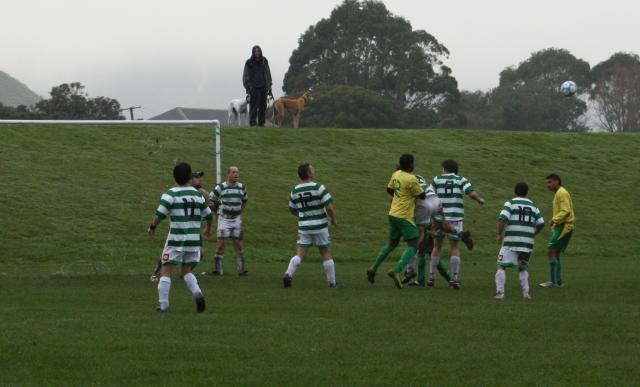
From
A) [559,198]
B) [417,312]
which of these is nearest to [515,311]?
[417,312]

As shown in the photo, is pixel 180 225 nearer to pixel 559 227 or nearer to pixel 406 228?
pixel 406 228

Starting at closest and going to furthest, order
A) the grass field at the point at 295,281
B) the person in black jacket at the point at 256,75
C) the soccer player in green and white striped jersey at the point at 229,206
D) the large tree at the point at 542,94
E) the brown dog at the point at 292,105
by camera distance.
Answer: the grass field at the point at 295,281, the soccer player in green and white striped jersey at the point at 229,206, the person in black jacket at the point at 256,75, the brown dog at the point at 292,105, the large tree at the point at 542,94

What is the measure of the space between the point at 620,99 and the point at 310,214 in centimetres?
9187

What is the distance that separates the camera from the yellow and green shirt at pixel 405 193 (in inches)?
630

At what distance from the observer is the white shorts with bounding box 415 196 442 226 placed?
16453 millimetres

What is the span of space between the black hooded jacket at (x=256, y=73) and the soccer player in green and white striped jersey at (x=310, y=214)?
50.4 feet

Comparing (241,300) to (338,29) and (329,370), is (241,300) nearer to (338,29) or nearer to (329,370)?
(329,370)

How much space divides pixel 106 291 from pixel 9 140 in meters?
19.8

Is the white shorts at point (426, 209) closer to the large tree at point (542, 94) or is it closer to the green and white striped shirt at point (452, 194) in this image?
the green and white striped shirt at point (452, 194)

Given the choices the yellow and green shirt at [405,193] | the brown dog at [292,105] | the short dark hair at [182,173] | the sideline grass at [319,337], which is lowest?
the sideline grass at [319,337]

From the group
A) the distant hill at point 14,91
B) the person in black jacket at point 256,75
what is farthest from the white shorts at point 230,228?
the distant hill at point 14,91

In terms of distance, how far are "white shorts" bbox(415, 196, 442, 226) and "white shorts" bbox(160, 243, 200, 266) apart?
180 inches

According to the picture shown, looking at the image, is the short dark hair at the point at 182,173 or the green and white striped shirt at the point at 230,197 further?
the green and white striped shirt at the point at 230,197

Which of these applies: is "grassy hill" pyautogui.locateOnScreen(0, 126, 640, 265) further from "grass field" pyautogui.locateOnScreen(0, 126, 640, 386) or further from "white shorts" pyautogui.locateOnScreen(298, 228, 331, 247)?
"white shorts" pyautogui.locateOnScreen(298, 228, 331, 247)
